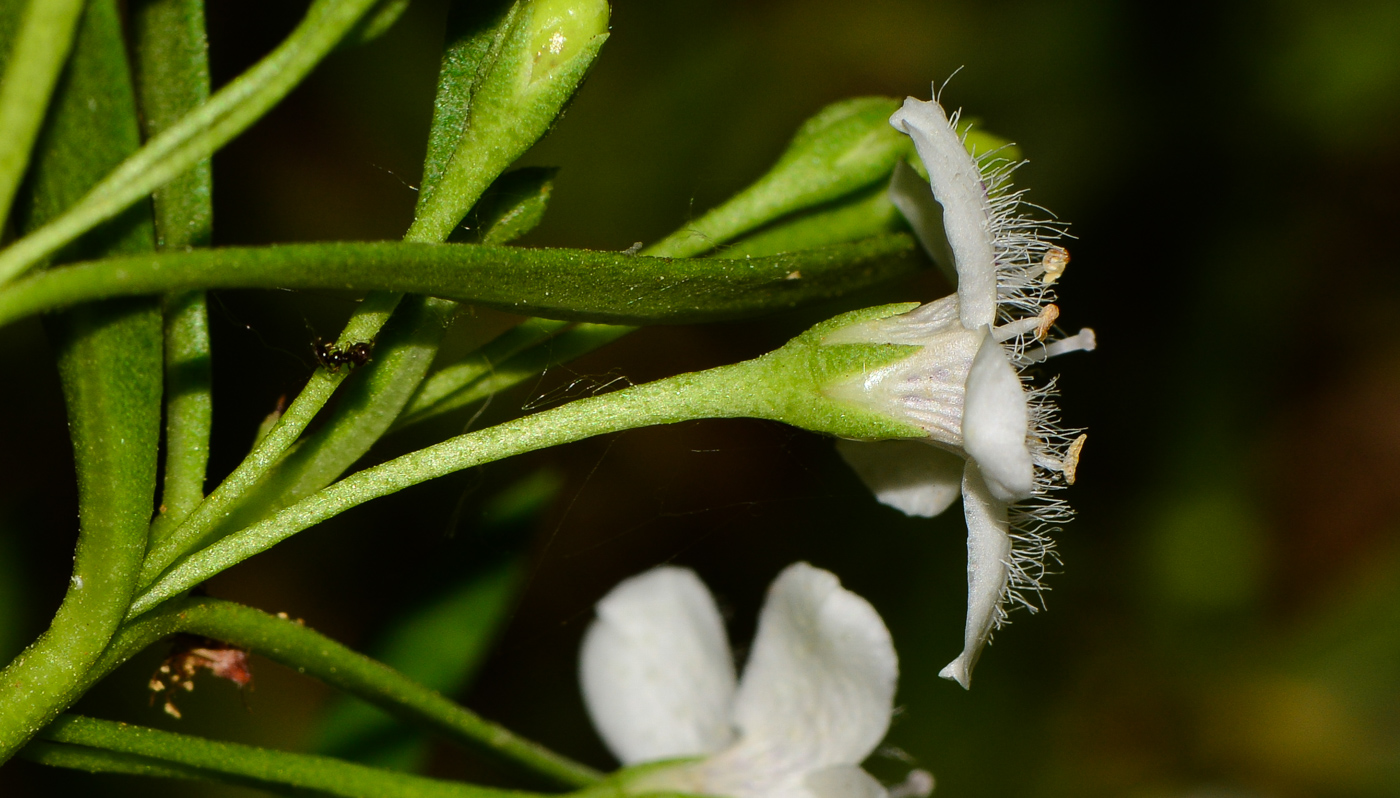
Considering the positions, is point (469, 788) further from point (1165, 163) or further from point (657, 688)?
point (1165, 163)

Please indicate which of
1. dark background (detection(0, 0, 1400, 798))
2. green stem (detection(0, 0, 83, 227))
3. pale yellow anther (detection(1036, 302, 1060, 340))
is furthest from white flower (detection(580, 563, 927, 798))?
dark background (detection(0, 0, 1400, 798))

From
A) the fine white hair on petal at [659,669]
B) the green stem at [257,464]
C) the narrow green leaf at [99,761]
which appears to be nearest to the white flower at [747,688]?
the fine white hair on petal at [659,669]

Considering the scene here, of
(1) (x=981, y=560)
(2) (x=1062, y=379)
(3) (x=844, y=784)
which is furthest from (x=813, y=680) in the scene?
(2) (x=1062, y=379)

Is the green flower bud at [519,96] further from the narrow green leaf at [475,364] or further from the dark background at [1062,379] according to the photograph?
the dark background at [1062,379]

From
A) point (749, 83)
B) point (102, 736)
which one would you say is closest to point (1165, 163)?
point (749, 83)

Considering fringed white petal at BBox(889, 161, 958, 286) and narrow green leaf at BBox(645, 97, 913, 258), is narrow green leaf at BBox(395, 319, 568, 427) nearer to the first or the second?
narrow green leaf at BBox(645, 97, 913, 258)

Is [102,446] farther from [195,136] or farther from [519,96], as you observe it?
[519,96]
